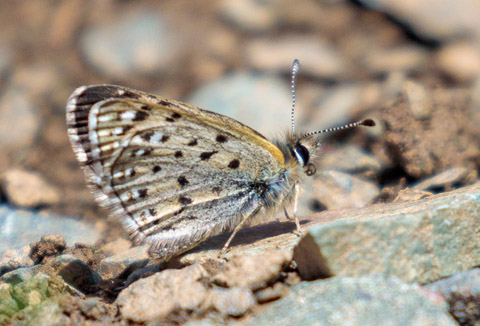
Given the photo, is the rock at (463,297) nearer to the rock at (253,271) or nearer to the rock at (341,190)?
the rock at (253,271)

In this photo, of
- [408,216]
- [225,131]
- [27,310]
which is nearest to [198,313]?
[27,310]

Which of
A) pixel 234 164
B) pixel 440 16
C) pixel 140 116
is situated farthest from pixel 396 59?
pixel 140 116

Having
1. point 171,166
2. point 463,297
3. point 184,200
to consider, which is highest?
point 171,166

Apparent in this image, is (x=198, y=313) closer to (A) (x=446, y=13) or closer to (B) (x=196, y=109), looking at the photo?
(B) (x=196, y=109)

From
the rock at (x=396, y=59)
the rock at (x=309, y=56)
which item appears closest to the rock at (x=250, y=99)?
the rock at (x=309, y=56)

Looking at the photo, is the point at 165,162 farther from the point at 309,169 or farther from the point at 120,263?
the point at 309,169

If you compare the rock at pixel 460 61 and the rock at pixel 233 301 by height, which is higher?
the rock at pixel 460 61
